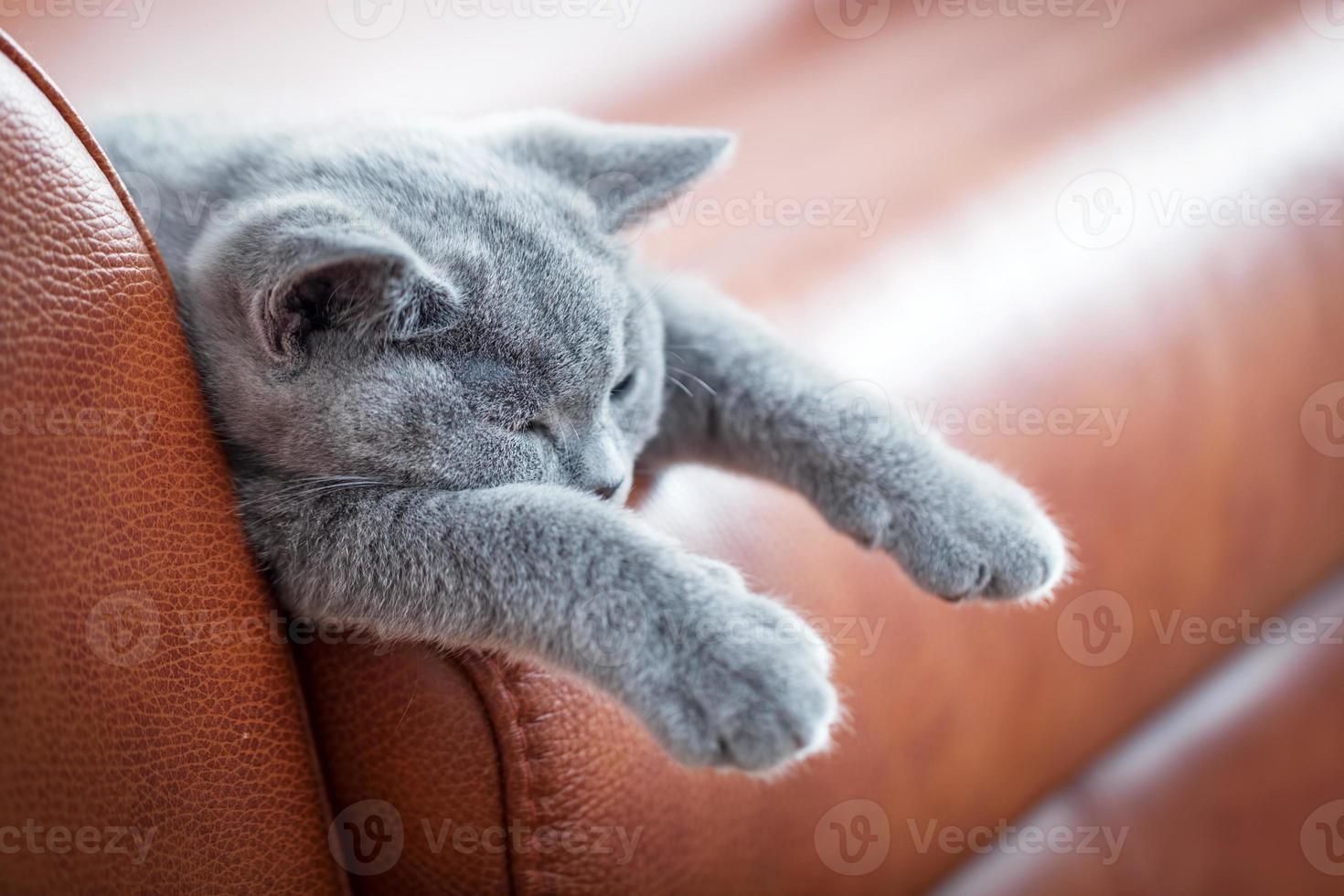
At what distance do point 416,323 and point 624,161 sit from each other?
277 mm

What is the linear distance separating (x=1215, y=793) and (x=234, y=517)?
119cm

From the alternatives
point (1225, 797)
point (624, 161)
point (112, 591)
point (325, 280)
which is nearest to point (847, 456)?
point (624, 161)

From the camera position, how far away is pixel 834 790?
0.88 metres

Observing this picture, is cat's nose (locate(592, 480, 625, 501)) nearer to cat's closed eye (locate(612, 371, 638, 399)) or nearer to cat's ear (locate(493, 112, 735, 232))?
cat's closed eye (locate(612, 371, 638, 399))

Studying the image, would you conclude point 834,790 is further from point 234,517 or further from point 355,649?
point 234,517

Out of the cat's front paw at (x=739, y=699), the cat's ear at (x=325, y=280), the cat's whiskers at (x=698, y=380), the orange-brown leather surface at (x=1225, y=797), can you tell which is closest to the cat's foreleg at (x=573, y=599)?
the cat's front paw at (x=739, y=699)

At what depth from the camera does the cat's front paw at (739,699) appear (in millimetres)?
605

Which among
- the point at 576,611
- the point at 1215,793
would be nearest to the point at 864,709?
the point at 576,611

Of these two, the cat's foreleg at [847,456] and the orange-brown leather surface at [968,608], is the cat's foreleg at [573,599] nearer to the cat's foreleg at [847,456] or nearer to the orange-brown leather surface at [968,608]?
the orange-brown leather surface at [968,608]

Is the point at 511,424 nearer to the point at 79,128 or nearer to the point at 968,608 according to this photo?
the point at 79,128

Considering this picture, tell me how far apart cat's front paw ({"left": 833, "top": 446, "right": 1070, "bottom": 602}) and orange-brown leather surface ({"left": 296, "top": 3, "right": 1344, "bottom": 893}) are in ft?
0.35

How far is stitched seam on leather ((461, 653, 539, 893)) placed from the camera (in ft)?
2.24

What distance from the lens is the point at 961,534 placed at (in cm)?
81

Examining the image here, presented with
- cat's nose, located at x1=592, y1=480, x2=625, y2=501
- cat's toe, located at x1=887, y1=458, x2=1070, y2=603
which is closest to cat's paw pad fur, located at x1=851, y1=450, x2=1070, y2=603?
cat's toe, located at x1=887, y1=458, x2=1070, y2=603
